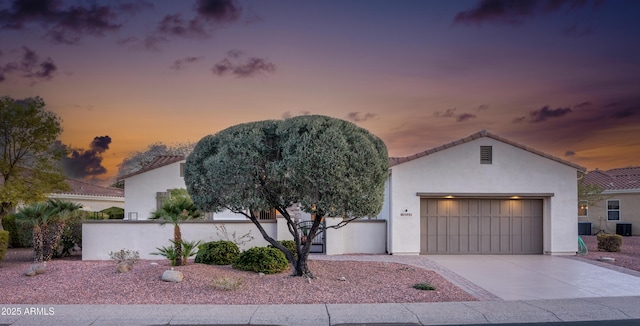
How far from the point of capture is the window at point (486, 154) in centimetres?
1930

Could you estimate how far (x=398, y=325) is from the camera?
359 inches

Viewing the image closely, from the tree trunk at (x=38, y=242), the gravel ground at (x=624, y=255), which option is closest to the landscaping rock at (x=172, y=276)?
the tree trunk at (x=38, y=242)

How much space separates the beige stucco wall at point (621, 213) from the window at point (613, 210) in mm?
191

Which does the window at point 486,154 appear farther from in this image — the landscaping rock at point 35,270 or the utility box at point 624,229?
the utility box at point 624,229

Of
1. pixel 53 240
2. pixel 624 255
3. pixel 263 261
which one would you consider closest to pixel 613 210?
pixel 624 255

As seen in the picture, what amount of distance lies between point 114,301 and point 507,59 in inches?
568

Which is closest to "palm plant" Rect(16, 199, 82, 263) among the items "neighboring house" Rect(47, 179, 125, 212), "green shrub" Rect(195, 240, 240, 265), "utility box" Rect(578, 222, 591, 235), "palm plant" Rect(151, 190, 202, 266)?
"palm plant" Rect(151, 190, 202, 266)

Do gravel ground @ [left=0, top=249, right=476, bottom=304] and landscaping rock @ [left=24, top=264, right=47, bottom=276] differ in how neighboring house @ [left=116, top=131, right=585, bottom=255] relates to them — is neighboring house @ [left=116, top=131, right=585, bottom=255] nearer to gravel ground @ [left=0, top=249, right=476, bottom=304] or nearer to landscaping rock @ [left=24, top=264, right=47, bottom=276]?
gravel ground @ [left=0, top=249, right=476, bottom=304]

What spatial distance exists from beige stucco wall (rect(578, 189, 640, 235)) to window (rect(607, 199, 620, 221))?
19cm

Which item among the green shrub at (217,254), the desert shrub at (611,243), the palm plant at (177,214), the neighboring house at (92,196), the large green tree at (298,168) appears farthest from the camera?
the neighboring house at (92,196)

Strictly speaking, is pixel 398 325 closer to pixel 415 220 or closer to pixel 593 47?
pixel 415 220

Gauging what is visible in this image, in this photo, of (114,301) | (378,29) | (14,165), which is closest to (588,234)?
(378,29)

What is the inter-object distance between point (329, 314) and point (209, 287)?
11.4 ft

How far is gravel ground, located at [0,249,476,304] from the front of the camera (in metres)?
11.0
